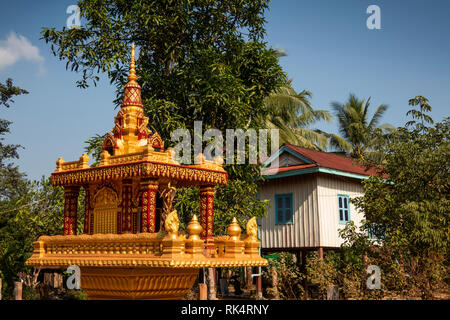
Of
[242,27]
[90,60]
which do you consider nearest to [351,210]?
[242,27]

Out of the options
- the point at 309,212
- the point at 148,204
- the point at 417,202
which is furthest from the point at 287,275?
the point at 148,204

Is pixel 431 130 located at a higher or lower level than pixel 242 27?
lower

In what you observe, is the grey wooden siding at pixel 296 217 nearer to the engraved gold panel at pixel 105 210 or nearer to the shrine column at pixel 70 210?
the shrine column at pixel 70 210

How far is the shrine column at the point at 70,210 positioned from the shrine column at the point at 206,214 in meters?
3.04

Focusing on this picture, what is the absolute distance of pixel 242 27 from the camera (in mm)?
20094

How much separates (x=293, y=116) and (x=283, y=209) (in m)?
11.4

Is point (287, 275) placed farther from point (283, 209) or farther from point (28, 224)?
point (28, 224)

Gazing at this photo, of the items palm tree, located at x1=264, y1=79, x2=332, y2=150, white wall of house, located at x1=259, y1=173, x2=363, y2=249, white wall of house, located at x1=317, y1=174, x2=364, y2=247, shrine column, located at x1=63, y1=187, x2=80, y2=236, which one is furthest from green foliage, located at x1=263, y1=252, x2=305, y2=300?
shrine column, located at x1=63, y1=187, x2=80, y2=236

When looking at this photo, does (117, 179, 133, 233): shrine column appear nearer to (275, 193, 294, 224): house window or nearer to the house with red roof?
the house with red roof

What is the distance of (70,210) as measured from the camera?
459 inches

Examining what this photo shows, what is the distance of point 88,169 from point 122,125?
52.5 inches

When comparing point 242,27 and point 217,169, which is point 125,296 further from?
point 242,27

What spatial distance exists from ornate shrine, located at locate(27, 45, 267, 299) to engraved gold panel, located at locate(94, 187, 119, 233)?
2 centimetres

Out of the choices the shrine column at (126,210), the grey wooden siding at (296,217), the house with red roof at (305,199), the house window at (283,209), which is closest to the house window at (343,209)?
the house with red roof at (305,199)
